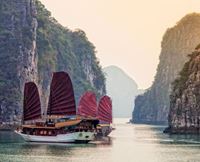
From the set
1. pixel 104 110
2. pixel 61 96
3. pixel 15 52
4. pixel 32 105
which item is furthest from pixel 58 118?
pixel 15 52

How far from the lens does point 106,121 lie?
337 feet

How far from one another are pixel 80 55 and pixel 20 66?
70.9 m

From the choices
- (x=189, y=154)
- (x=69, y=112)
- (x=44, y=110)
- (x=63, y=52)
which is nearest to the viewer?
(x=189, y=154)

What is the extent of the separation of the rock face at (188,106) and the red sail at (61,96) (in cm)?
3216

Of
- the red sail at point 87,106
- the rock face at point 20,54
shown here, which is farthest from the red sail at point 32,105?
the rock face at point 20,54

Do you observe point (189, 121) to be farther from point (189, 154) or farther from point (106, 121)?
point (189, 154)

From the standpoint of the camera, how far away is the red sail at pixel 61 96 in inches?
3174

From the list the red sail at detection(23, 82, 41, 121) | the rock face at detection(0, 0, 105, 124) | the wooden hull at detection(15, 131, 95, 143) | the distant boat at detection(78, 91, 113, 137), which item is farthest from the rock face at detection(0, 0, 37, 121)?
the wooden hull at detection(15, 131, 95, 143)

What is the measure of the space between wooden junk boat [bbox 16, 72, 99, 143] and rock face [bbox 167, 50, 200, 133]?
29107 mm

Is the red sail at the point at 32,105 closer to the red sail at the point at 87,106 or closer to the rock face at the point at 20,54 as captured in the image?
the red sail at the point at 87,106

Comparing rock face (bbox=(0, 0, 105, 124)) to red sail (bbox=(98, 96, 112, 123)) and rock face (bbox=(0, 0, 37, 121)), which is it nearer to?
rock face (bbox=(0, 0, 37, 121))

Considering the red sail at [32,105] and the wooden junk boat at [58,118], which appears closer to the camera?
the wooden junk boat at [58,118]

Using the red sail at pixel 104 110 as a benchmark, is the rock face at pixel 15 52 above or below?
above

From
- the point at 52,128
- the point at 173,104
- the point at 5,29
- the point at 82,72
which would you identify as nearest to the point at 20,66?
the point at 5,29
